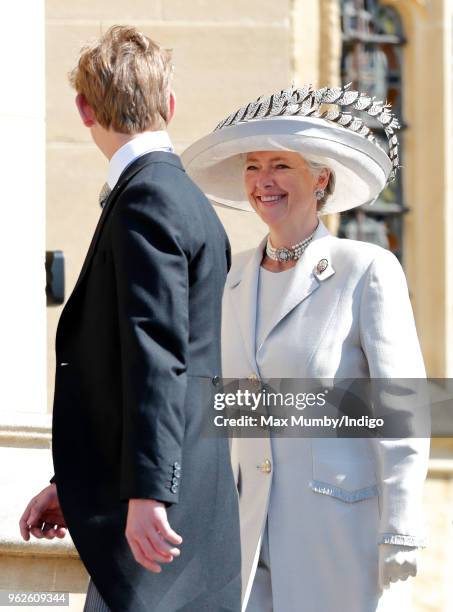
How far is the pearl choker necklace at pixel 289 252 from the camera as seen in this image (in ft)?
11.4

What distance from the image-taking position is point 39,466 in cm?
429

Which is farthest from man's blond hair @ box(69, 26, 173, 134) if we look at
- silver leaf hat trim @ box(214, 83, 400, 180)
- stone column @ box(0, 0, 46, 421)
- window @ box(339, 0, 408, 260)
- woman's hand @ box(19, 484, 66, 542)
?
window @ box(339, 0, 408, 260)

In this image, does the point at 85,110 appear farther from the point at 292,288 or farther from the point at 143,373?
the point at 292,288

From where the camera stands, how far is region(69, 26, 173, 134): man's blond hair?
2.68 metres

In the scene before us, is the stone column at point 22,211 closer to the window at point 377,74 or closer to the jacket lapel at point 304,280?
the jacket lapel at point 304,280

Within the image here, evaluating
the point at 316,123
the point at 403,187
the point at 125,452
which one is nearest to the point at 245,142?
the point at 316,123

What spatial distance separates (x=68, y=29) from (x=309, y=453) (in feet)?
9.42

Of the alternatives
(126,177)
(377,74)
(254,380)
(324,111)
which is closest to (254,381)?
(254,380)

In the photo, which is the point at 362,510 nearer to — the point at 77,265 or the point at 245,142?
the point at 245,142

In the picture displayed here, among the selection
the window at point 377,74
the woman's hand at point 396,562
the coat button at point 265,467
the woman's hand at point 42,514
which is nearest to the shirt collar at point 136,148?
the woman's hand at point 42,514

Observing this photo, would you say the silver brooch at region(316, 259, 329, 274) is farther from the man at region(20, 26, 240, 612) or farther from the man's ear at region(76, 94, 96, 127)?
the man's ear at region(76, 94, 96, 127)

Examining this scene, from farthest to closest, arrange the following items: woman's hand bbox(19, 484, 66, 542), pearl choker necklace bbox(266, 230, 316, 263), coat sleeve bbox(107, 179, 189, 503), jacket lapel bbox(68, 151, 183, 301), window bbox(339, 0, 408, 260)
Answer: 1. window bbox(339, 0, 408, 260)
2. pearl choker necklace bbox(266, 230, 316, 263)
3. woman's hand bbox(19, 484, 66, 542)
4. jacket lapel bbox(68, 151, 183, 301)
5. coat sleeve bbox(107, 179, 189, 503)

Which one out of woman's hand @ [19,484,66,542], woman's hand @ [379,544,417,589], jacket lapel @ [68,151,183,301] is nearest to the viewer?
jacket lapel @ [68,151,183,301]

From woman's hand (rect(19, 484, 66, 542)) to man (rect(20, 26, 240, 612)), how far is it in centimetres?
6
